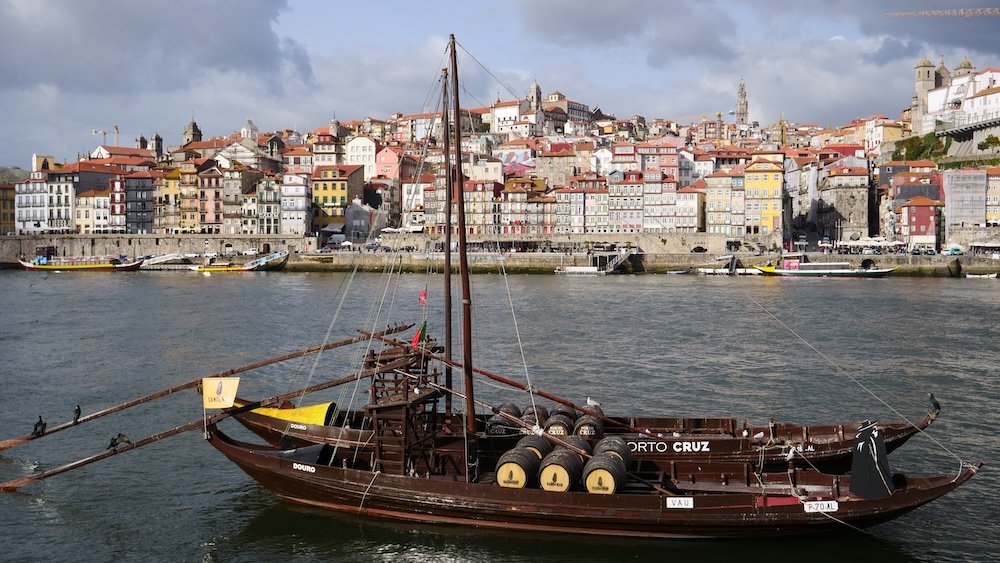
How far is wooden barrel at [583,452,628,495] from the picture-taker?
12961 mm

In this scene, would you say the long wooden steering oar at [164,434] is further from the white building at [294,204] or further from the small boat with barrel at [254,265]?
the white building at [294,204]

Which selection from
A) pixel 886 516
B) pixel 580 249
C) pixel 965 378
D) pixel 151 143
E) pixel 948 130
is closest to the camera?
pixel 886 516

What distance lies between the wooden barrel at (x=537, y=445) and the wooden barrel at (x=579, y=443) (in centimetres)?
30

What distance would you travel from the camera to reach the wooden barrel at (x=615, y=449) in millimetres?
13617

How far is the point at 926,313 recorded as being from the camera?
4166 cm

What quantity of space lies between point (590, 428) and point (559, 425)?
0.56 metres

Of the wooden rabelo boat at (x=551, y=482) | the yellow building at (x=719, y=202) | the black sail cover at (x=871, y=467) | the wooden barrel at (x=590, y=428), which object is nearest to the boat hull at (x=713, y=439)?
the wooden rabelo boat at (x=551, y=482)

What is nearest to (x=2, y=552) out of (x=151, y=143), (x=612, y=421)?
(x=612, y=421)

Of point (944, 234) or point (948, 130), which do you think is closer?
point (944, 234)

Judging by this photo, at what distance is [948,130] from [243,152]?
78.3m

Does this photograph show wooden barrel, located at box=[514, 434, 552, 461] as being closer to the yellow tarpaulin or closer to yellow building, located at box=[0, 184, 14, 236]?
the yellow tarpaulin

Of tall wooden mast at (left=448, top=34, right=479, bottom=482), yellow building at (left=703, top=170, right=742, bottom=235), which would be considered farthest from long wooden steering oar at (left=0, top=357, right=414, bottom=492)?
yellow building at (left=703, top=170, right=742, bottom=235)

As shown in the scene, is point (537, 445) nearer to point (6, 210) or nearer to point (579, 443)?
point (579, 443)

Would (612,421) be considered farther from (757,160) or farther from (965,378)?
(757,160)
